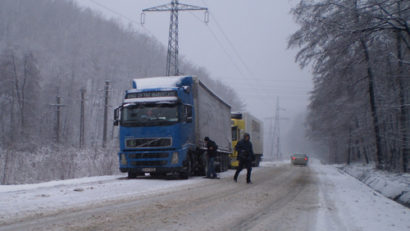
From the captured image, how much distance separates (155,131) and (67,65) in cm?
7618

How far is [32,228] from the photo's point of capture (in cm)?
500

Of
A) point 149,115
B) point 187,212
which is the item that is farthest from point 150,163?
point 187,212

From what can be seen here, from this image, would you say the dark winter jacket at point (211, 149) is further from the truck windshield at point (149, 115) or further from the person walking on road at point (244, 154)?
the truck windshield at point (149, 115)

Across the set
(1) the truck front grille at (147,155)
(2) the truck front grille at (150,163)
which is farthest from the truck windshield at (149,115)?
(2) the truck front grille at (150,163)

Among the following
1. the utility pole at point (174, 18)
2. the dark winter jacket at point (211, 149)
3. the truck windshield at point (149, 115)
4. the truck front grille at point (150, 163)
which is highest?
the utility pole at point (174, 18)

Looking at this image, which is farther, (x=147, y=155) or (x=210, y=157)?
(x=210, y=157)

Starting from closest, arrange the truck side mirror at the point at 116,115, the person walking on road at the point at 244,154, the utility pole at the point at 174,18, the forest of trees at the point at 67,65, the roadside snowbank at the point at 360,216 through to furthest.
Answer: the roadside snowbank at the point at 360,216 < the person walking on road at the point at 244,154 < the truck side mirror at the point at 116,115 < the utility pole at the point at 174,18 < the forest of trees at the point at 67,65

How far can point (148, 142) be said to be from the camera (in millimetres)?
14008

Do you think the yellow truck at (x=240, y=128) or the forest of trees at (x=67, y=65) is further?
the forest of trees at (x=67, y=65)

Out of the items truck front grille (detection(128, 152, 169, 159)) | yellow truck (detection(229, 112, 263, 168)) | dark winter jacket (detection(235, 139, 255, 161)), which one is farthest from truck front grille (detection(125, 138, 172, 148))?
yellow truck (detection(229, 112, 263, 168))

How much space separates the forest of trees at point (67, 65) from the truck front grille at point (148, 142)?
97.4 ft

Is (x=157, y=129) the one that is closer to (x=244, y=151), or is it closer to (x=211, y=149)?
(x=211, y=149)

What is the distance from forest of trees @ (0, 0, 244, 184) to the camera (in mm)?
43094

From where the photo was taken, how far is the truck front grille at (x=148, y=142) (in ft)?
45.5
